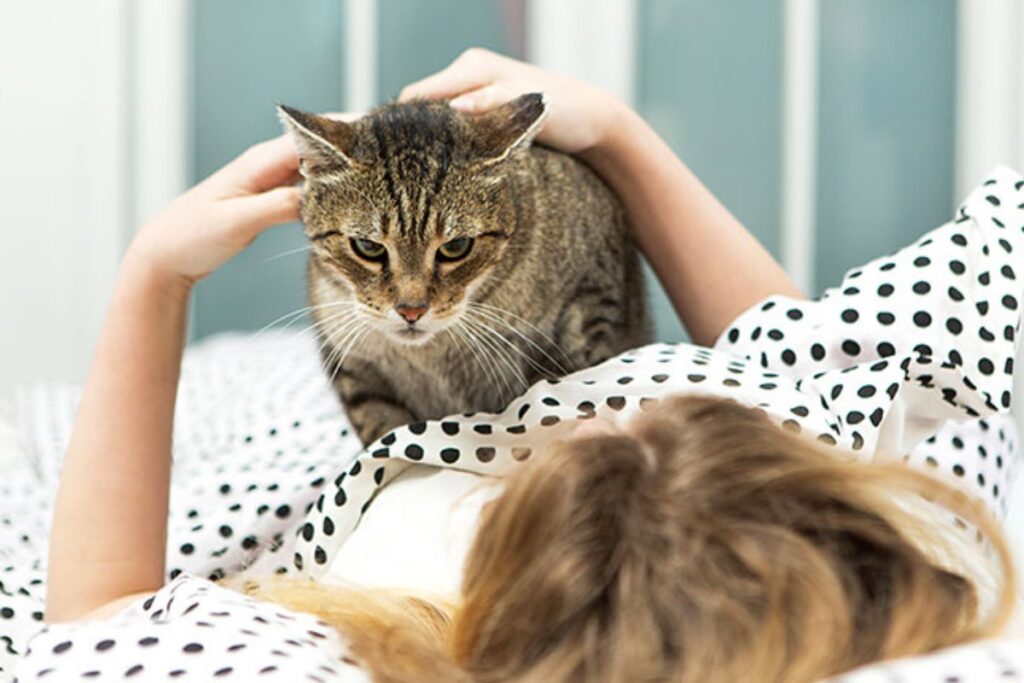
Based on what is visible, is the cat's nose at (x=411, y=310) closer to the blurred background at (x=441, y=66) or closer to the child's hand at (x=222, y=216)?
the child's hand at (x=222, y=216)

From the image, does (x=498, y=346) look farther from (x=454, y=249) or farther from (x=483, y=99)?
(x=483, y=99)

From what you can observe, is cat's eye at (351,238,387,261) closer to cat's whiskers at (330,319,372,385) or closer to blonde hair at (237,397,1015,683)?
cat's whiskers at (330,319,372,385)

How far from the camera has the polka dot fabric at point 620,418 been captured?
0.71m

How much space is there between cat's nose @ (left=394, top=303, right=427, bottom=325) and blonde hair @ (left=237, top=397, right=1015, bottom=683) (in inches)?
15.0

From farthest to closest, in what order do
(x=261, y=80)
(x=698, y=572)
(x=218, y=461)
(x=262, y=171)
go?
(x=261, y=80)
(x=218, y=461)
(x=262, y=171)
(x=698, y=572)

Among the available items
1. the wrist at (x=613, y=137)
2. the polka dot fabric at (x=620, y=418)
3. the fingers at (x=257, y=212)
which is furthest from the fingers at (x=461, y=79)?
the polka dot fabric at (x=620, y=418)

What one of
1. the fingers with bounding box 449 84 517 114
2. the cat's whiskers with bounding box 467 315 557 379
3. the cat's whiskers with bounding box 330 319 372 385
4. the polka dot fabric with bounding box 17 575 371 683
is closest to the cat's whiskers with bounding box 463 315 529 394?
the cat's whiskers with bounding box 467 315 557 379

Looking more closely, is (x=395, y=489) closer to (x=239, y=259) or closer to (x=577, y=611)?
(x=577, y=611)

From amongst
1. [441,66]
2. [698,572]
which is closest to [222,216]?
[698,572]

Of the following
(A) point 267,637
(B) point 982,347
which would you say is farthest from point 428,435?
(B) point 982,347

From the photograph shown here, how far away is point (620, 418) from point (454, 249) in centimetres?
28

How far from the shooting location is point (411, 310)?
3.46ft

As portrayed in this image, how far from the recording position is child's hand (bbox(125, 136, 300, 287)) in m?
1.05

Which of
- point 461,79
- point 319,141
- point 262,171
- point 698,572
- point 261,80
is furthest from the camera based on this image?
point 261,80
